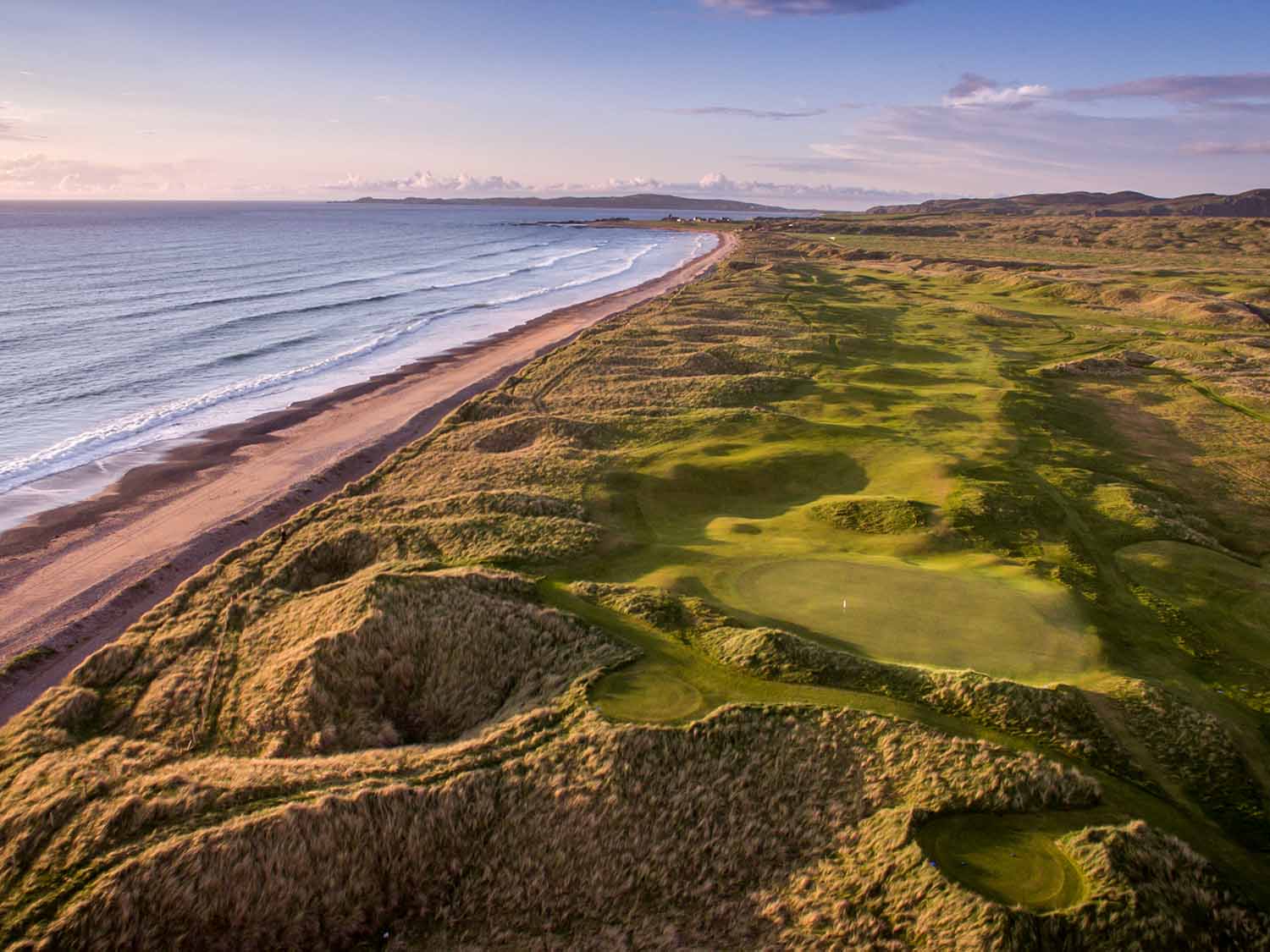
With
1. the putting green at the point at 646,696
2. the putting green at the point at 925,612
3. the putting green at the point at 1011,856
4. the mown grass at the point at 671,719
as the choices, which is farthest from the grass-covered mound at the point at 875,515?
the putting green at the point at 1011,856

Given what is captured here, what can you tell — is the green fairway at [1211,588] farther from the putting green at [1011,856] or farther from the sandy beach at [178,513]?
the sandy beach at [178,513]

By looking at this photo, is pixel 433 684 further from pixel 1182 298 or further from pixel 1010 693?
pixel 1182 298

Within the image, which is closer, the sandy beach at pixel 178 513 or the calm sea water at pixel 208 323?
the sandy beach at pixel 178 513

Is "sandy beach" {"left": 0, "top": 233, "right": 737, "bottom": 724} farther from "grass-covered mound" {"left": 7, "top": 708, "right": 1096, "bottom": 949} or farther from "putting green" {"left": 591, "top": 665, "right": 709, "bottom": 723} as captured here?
"putting green" {"left": 591, "top": 665, "right": 709, "bottom": 723}

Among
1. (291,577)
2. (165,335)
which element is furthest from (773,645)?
(165,335)

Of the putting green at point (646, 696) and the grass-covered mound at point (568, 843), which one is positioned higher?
the putting green at point (646, 696)

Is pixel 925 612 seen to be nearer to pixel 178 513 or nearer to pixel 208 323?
pixel 178 513

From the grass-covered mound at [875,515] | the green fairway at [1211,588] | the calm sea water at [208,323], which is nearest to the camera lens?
the green fairway at [1211,588]

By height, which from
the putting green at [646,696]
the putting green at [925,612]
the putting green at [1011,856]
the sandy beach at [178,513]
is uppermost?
the putting green at [925,612]
